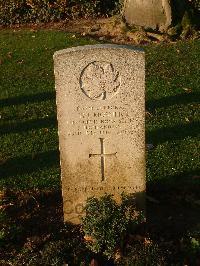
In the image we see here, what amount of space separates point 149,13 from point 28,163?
6896 millimetres

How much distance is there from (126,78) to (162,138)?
2.85m

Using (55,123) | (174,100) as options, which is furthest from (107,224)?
(174,100)

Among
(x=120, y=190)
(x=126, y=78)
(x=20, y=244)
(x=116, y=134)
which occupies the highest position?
(x=126, y=78)

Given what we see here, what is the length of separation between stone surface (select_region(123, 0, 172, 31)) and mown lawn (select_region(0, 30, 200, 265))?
1.04 metres

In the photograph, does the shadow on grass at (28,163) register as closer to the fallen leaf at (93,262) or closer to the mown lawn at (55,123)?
the mown lawn at (55,123)

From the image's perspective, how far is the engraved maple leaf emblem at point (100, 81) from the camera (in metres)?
5.19

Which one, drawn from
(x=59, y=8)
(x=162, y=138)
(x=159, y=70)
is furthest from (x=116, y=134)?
(x=59, y=8)

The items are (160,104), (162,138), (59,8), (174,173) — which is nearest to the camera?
(174,173)

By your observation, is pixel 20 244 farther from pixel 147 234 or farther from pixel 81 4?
pixel 81 4

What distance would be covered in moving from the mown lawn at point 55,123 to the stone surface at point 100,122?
724 millimetres

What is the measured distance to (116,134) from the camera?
5.50 metres

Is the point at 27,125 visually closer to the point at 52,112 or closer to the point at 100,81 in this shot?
the point at 52,112

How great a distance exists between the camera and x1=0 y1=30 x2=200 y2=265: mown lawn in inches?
266

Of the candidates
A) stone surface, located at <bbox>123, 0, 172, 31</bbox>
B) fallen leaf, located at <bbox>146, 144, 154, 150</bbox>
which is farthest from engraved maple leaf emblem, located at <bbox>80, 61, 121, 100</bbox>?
stone surface, located at <bbox>123, 0, 172, 31</bbox>
